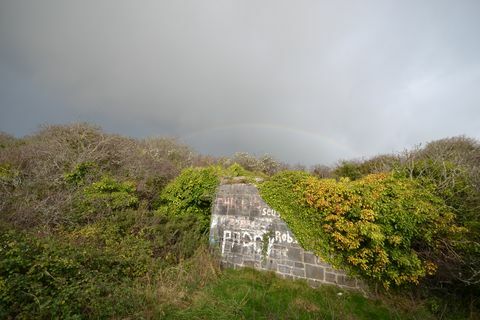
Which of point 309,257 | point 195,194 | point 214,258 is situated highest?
point 195,194

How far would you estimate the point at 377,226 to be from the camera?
595 centimetres

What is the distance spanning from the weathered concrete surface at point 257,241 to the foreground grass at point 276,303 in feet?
1.14

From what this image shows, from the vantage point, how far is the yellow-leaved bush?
19.3 ft

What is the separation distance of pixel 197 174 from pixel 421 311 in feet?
25.2

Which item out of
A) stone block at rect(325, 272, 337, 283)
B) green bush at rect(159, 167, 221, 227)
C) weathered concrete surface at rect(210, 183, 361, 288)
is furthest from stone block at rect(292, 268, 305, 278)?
green bush at rect(159, 167, 221, 227)

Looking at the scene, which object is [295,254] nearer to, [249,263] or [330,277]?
[330,277]

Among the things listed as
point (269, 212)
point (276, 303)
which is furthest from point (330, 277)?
point (269, 212)

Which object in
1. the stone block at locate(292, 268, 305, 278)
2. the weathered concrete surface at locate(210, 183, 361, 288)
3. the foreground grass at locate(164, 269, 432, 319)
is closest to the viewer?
the foreground grass at locate(164, 269, 432, 319)

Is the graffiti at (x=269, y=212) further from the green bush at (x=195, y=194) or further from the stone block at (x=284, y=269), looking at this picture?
the green bush at (x=195, y=194)

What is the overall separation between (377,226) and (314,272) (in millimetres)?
2183

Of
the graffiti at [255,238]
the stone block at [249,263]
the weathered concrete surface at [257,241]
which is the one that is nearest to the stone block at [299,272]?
the weathered concrete surface at [257,241]

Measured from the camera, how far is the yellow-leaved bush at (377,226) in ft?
19.3

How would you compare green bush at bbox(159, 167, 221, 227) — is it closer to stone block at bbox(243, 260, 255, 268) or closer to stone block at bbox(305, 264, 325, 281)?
stone block at bbox(243, 260, 255, 268)

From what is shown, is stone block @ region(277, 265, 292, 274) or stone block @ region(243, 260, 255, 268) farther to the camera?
stone block @ region(243, 260, 255, 268)
